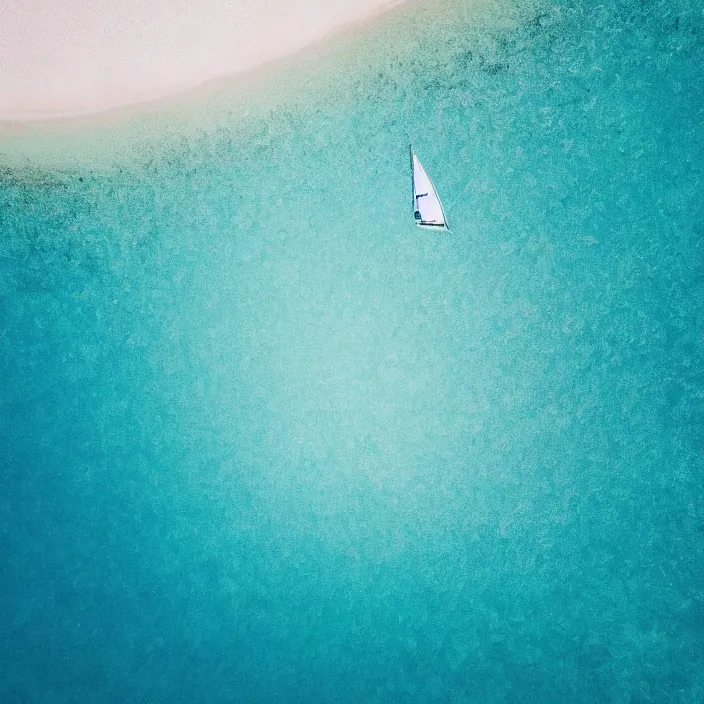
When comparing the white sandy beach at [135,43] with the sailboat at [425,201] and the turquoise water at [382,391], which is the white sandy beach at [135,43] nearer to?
the turquoise water at [382,391]

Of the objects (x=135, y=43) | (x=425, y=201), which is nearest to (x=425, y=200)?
(x=425, y=201)

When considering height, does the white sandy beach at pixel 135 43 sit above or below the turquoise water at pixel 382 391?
above

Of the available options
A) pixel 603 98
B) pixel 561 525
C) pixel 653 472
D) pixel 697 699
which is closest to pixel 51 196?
pixel 603 98

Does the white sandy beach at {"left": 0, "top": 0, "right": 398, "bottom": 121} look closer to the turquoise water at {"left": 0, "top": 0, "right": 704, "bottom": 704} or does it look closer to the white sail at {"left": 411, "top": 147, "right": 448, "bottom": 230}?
the turquoise water at {"left": 0, "top": 0, "right": 704, "bottom": 704}

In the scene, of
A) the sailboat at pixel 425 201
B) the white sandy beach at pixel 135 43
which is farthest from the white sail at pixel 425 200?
the white sandy beach at pixel 135 43
